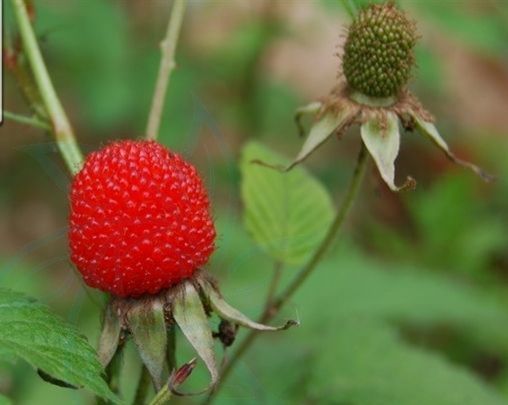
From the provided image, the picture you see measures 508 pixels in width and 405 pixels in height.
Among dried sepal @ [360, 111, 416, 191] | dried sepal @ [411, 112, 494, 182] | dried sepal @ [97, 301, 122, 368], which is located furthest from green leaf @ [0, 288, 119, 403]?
dried sepal @ [411, 112, 494, 182]

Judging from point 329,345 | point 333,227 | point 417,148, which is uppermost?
point 333,227

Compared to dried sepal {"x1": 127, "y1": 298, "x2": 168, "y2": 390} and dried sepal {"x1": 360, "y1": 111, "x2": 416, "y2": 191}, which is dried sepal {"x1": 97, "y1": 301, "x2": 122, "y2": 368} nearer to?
dried sepal {"x1": 127, "y1": 298, "x2": 168, "y2": 390}

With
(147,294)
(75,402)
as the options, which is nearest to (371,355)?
(75,402)

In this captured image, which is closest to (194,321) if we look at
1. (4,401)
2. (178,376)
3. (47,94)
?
(178,376)

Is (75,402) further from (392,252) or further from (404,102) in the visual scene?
(392,252)

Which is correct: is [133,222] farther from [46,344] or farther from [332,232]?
[332,232]

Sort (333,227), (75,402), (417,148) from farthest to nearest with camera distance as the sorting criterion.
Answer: (417,148)
(75,402)
(333,227)

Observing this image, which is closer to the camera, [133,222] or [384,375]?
[133,222]

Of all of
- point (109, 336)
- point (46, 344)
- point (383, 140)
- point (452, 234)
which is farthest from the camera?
point (452, 234)
